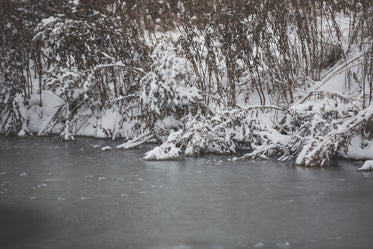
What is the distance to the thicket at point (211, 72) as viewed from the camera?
9938 mm

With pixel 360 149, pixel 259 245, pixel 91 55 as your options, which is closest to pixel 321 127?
pixel 360 149

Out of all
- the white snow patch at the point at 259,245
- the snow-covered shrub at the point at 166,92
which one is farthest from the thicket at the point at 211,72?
the white snow patch at the point at 259,245

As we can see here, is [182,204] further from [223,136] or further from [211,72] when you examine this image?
[211,72]

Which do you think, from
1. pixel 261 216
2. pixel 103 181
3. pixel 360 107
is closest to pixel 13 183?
pixel 103 181

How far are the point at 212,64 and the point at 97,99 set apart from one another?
3648 mm

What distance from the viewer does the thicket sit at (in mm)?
9938

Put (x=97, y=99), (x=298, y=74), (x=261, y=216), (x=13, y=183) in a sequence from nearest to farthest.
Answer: (x=261, y=216) < (x=13, y=183) < (x=298, y=74) < (x=97, y=99)

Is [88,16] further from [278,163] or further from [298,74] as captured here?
[278,163]

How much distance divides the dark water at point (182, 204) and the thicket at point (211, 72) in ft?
2.39

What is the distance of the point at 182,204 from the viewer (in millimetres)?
6277

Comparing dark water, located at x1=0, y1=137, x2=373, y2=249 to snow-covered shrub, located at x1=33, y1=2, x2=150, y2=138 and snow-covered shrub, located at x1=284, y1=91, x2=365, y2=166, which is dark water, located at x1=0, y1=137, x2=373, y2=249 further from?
snow-covered shrub, located at x1=33, y1=2, x2=150, y2=138

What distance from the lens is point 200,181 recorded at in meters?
7.74

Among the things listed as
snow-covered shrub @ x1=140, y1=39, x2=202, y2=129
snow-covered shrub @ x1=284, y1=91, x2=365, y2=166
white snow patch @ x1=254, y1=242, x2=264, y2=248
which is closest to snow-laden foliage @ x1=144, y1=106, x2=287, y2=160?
snow-covered shrub @ x1=284, y1=91, x2=365, y2=166

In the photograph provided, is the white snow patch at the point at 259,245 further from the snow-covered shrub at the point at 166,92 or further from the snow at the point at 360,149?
the snow-covered shrub at the point at 166,92
